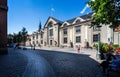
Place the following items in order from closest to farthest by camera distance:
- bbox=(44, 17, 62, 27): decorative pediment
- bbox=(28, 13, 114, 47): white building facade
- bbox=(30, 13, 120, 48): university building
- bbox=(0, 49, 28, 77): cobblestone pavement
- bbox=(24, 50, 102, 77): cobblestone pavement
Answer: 1. bbox=(0, 49, 28, 77): cobblestone pavement
2. bbox=(24, 50, 102, 77): cobblestone pavement
3. bbox=(30, 13, 120, 48): university building
4. bbox=(28, 13, 114, 47): white building facade
5. bbox=(44, 17, 62, 27): decorative pediment

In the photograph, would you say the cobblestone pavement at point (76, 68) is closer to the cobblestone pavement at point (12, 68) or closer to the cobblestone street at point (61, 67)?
the cobblestone street at point (61, 67)

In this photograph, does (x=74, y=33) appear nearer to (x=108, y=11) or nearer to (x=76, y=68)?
(x=76, y=68)

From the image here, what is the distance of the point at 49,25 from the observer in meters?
67.5

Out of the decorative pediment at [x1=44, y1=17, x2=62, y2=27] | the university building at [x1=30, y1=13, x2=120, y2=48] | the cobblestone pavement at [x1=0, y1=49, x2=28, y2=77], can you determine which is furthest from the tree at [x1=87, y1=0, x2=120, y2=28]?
the decorative pediment at [x1=44, y1=17, x2=62, y2=27]

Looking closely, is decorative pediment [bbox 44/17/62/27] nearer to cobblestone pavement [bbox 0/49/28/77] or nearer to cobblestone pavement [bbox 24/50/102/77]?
cobblestone pavement [bbox 24/50/102/77]

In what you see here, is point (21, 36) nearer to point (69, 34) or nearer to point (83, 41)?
point (69, 34)

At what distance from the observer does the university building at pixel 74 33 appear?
41.0 m

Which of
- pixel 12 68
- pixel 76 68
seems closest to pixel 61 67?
pixel 76 68

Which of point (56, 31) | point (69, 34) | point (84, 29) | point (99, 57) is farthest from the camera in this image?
point (56, 31)

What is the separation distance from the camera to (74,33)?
51.8 meters

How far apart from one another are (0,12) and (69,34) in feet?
106

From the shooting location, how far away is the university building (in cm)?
4103

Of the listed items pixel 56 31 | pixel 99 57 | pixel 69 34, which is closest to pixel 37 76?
pixel 99 57

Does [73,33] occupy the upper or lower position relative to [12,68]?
upper
